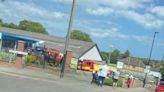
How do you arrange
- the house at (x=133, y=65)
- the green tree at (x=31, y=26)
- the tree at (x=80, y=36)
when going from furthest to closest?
the tree at (x=80, y=36) → the house at (x=133, y=65) → the green tree at (x=31, y=26)

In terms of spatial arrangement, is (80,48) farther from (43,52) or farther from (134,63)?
(134,63)

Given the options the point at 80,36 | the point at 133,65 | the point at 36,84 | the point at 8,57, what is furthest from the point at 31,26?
the point at 36,84

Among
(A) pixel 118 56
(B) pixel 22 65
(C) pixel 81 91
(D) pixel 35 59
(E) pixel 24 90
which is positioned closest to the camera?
(E) pixel 24 90

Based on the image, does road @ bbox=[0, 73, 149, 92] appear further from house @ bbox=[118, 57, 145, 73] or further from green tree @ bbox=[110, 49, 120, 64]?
green tree @ bbox=[110, 49, 120, 64]

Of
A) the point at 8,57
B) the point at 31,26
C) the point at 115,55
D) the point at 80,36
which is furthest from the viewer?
the point at 115,55

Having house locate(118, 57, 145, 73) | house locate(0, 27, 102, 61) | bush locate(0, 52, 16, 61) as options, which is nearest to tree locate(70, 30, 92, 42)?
house locate(118, 57, 145, 73)

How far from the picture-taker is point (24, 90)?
15.8 m

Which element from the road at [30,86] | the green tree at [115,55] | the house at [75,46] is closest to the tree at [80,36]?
the green tree at [115,55]

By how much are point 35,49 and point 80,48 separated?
32856mm

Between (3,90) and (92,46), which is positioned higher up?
(92,46)

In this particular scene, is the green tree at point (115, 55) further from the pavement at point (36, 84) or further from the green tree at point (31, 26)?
the pavement at point (36, 84)

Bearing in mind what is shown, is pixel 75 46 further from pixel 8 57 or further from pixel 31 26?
pixel 31 26

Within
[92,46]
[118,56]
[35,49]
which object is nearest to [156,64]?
[118,56]

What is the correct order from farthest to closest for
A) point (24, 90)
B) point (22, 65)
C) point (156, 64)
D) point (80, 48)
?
point (156, 64) < point (80, 48) < point (22, 65) < point (24, 90)
